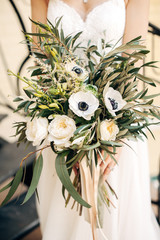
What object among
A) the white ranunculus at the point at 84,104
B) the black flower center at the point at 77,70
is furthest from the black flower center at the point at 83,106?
the black flower center at the point at 77,70

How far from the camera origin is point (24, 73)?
2.37 meters

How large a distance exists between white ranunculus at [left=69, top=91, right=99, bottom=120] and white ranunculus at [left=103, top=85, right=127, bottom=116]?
4cm

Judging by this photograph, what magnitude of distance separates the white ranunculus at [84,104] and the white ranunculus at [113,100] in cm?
4

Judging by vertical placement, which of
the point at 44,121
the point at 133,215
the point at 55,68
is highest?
the point at 55,68

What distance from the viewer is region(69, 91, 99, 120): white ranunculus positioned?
→ 0.61 metres

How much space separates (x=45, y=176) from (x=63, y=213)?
22 centimetres

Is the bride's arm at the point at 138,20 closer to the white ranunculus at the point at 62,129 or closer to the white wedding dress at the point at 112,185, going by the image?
the white wedding dress at the point at 112,185

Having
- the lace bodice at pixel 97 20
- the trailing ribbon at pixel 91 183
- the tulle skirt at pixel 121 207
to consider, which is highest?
the lace bodice at pixel 97 20

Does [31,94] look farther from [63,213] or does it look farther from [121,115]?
[63,213]

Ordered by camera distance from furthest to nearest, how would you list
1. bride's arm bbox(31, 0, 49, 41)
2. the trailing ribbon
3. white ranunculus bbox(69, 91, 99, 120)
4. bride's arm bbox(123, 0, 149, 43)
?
bride's arm bbox(31, 0, 49, 41) < bride's arm bbox(123, 0, 149, 43) < the trailing ribbon < white ranunculus bbox(69, 91, 99, 120)

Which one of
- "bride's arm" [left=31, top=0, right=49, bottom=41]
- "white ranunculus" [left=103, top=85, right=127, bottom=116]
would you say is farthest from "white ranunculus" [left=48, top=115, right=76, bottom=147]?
"bride's arm" [left=31, top=0, right=49, bottom=41]

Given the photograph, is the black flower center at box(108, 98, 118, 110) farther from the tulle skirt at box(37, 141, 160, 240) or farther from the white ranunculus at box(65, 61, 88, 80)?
the tulle skirt at box(37, 141, 160, 240)

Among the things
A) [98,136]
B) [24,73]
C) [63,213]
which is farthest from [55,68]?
[24,73]

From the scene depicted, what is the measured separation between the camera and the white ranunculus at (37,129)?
64 cm
